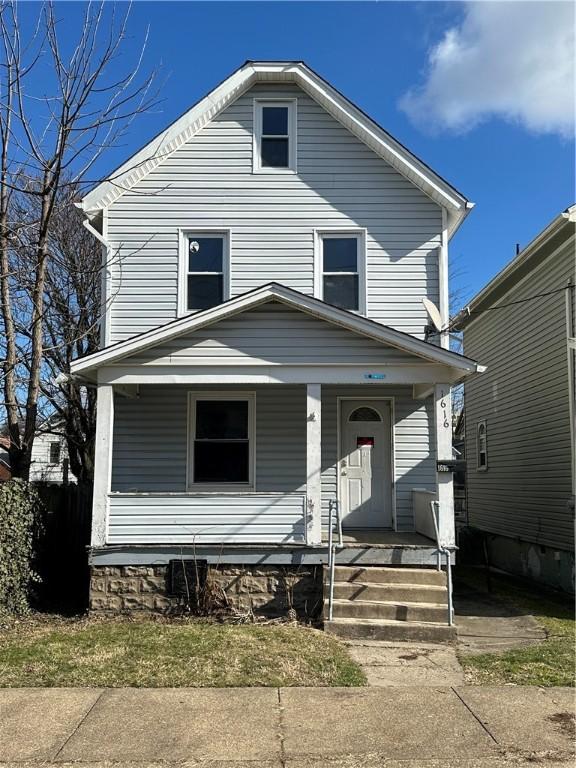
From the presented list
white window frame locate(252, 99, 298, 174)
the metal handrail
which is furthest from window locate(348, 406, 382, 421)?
white window frame locate(252, 99, 298, 174)

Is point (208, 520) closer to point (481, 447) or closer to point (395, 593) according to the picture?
point (395, 593)

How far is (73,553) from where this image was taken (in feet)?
39.4

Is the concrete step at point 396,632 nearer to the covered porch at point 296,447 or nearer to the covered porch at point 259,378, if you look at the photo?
the covered porch at point 259,378

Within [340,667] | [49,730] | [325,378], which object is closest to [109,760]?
[49,730]

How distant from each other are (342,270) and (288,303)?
8.27ft

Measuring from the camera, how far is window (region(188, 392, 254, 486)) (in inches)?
442

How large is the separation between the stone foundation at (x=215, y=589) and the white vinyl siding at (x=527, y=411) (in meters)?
5.56

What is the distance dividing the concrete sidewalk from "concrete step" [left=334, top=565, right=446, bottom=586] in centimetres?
258

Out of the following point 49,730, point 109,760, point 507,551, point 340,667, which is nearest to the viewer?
point 109,760

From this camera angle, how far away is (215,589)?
9.09m

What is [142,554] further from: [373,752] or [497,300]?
[497,300]

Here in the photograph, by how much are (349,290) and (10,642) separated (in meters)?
7.19

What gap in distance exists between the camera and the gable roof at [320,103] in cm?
1131

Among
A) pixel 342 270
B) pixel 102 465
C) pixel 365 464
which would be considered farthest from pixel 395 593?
pixel 342 270
